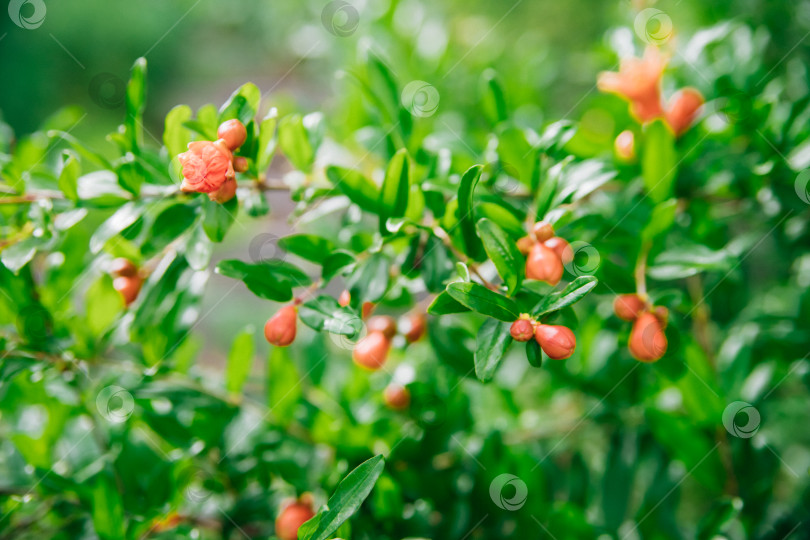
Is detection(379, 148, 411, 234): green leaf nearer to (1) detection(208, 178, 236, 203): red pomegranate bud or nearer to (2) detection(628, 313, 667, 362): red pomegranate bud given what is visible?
(1) detection(208, 178, 236, 203): red pomegranate bud

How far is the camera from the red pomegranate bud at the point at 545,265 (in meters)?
0.59

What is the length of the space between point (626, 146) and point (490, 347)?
1.37 feet

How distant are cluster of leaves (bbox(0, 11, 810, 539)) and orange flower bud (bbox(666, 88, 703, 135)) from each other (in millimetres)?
26

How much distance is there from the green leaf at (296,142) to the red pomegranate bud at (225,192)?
0.13 m

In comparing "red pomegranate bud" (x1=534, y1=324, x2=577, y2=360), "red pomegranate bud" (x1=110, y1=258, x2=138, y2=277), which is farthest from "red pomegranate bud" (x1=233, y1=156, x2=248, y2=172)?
"red pomegranate bud" (x1=534, y1=324, x2=577, y2=360)

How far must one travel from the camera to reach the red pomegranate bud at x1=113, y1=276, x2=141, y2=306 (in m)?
0.74

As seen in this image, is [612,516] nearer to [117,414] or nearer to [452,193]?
Answer: [452,193]

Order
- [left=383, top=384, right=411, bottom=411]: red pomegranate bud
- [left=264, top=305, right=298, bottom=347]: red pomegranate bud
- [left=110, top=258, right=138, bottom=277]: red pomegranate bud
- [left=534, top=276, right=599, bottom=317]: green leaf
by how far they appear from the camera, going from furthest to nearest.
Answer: [left=383, top=384, right=411, bottom=411]: red pomegranate bud
[left=110, top=258, right=138, bottom=277]: red pomegranate bud
[left=264, top=305, right=298, bottom=347]: red pomegranate bud
[left=534, top=276, right=599, bottom=317]: green leaf

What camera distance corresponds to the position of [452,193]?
29.1 inches

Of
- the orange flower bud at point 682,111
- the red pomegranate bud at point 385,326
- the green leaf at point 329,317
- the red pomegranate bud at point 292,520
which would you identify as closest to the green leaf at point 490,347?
the green leaf at point 329,317

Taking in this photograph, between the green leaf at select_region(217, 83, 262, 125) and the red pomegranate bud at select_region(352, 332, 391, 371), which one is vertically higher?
the green leaf at select_region(217, 83, 262, 125)

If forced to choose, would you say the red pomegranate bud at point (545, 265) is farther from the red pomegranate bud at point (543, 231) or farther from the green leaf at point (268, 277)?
the green leaf at point (268, 277)

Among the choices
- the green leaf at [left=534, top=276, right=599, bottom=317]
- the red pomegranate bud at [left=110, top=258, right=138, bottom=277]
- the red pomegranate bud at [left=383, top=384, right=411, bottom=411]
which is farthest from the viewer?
the red pomegranate bud at [left=383, top=384, right=411, bottom=411]

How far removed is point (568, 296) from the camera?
53 cm
